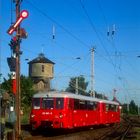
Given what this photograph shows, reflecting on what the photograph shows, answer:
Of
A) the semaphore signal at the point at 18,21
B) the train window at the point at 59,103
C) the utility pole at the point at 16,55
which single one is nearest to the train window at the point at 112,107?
the train window at the point at 59,103

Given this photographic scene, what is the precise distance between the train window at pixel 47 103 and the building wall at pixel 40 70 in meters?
60.2

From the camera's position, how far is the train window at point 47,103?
32.1m

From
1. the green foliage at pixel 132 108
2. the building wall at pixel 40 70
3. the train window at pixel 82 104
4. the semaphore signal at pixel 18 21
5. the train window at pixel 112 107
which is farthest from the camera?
the green foliage at pixel 132 108

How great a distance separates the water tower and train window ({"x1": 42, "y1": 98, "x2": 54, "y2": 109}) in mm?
59319

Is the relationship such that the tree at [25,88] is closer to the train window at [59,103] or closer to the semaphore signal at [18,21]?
the train window at [59,103]

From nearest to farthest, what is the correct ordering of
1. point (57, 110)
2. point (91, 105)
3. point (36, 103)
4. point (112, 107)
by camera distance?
point (57, 110), point (36, 103), point (91, 105), point (112, 107)

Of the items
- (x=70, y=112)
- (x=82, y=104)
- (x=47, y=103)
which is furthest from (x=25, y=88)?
(x=70, y=112)

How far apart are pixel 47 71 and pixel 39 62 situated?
2.56 metres

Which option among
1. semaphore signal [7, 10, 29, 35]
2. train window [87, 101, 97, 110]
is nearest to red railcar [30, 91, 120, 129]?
train window [87, 101, 97, 110]

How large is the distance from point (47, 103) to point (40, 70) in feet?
203

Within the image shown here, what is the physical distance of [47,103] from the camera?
106 ft

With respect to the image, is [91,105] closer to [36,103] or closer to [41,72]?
[36,103]

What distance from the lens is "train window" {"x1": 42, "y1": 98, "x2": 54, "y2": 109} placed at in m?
32.1

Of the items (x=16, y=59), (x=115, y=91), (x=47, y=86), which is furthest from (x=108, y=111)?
(x=115, y=91)
